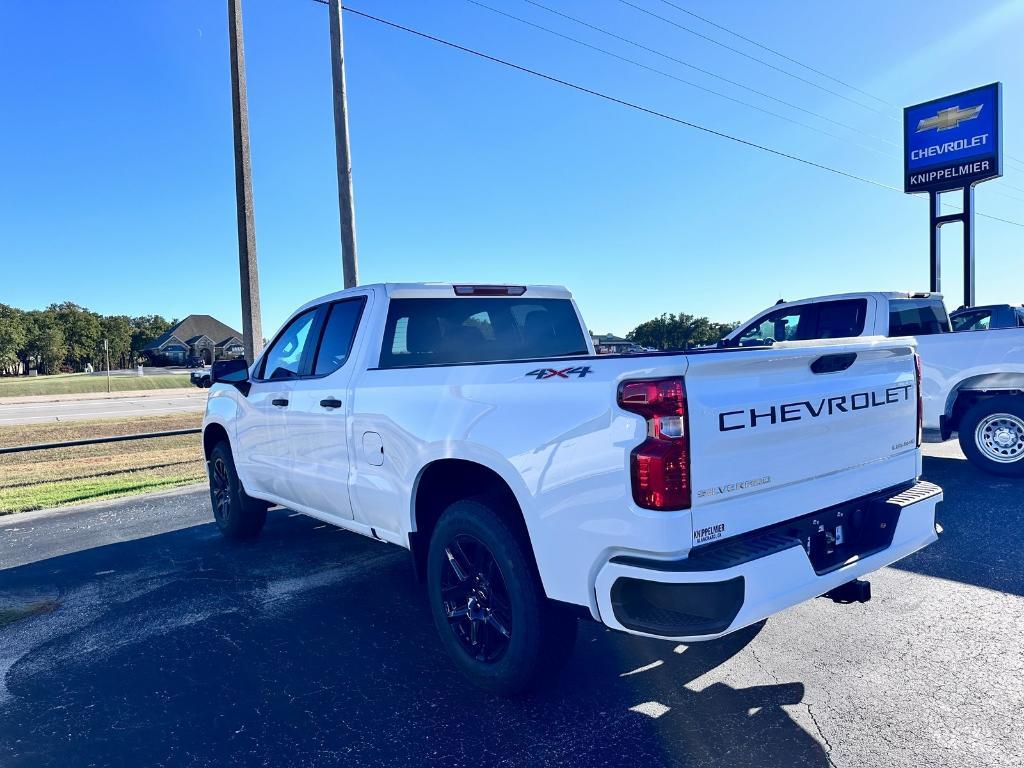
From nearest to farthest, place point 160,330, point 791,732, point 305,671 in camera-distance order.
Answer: point 791,732 → point 305,671 → point 160,330

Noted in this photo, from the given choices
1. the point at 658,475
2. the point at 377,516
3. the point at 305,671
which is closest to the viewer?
the point at 658,475

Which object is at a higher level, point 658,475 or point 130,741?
point 658,475

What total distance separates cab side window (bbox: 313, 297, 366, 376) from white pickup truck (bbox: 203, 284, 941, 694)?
98 millimetres

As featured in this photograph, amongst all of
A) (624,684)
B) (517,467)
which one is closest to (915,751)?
(624,684)

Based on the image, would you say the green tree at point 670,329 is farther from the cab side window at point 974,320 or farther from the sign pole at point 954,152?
the cab side window at point 974,320

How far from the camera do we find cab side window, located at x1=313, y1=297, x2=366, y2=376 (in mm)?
4414

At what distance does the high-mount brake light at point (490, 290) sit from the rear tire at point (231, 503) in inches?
106

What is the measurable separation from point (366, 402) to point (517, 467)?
1330mm

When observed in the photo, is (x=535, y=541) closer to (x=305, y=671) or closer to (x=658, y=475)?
(x=658, y=475)

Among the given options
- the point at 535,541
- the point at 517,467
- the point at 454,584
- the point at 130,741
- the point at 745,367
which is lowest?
the point at 130,741

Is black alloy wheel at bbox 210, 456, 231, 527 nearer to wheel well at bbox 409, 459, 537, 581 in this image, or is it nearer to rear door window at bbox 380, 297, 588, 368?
rear door window at bbox 380, 297, 588, 368

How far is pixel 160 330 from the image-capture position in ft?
443

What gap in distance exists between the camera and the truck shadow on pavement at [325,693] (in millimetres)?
2748

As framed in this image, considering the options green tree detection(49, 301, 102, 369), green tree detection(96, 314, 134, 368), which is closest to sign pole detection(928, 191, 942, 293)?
green tree detection(96, 314, 134, 368)
